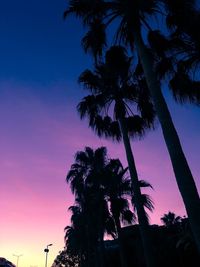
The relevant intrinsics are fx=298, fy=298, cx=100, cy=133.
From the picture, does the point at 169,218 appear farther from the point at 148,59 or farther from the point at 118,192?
the point at 148,59

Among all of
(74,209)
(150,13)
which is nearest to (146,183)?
(150,13)

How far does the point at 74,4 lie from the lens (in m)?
11.6

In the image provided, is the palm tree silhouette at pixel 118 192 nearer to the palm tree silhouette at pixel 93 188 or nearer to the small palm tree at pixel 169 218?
the palm tree silhouette at pixel 93 188

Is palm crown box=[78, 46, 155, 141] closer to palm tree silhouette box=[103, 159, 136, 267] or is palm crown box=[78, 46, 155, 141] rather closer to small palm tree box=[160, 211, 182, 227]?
palm tree silhouette box=[103, 159, 136, 267]

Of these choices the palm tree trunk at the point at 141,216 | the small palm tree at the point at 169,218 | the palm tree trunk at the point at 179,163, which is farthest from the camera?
the small palm tree at the point at 169,218

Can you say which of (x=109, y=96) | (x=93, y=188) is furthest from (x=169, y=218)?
(x=109, y=96)

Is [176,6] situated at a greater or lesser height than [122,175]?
lesser

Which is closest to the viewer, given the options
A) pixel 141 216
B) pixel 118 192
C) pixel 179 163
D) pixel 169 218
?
pixel 179 163

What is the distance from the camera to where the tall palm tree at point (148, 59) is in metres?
6.85

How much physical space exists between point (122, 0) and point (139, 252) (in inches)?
1190

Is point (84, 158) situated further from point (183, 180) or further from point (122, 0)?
point (183, 180)

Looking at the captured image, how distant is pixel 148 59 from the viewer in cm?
979

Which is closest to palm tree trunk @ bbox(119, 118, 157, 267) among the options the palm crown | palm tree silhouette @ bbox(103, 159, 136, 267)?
the palm crown

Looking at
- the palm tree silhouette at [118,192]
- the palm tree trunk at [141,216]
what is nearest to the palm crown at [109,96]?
the palm tree trunk at [141,216]
